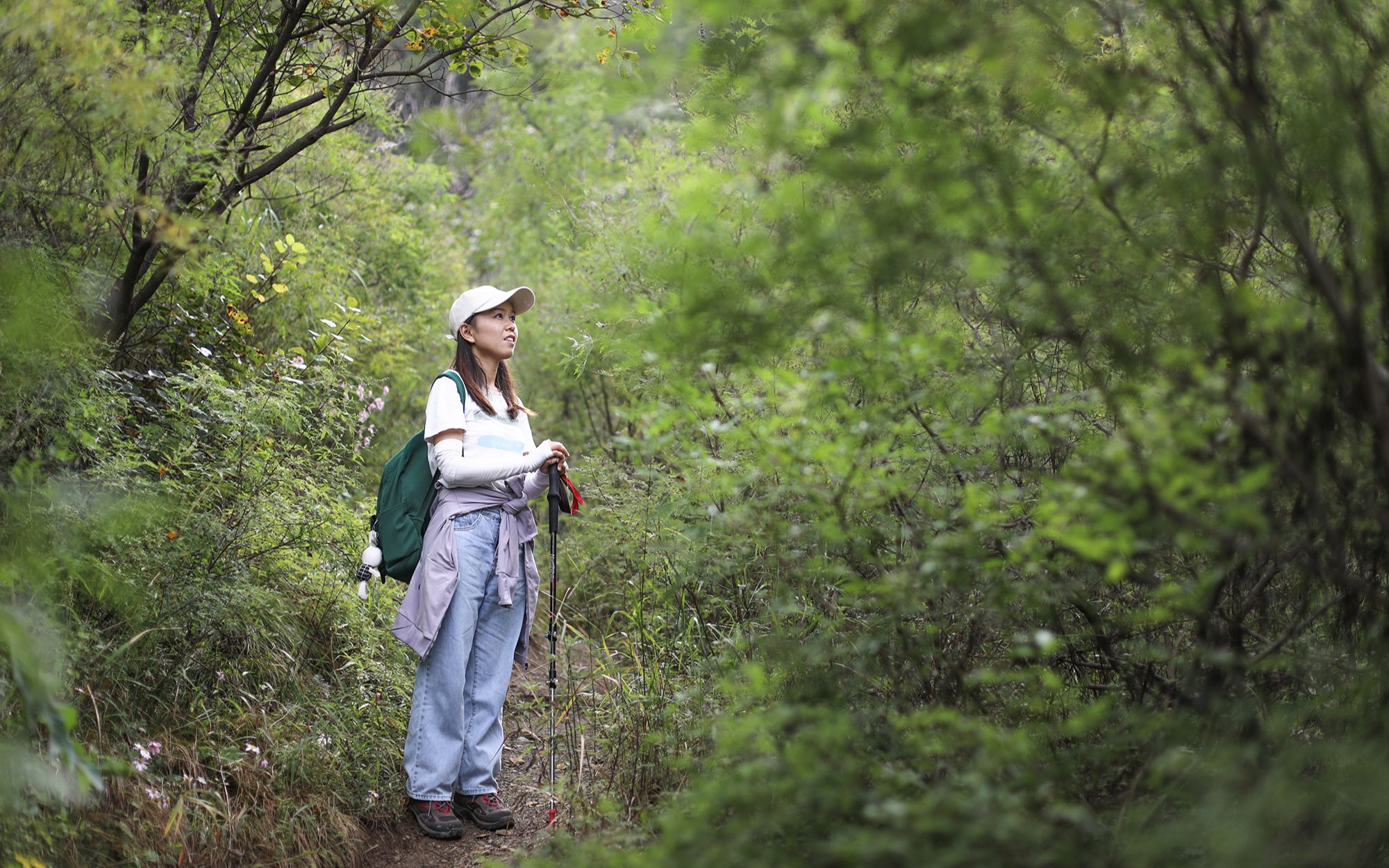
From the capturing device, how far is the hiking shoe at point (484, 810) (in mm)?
4301

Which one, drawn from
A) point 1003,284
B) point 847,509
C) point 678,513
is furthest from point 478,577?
point 1003,284

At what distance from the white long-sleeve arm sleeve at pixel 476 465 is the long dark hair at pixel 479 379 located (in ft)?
0.79

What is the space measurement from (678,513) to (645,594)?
3.85ft

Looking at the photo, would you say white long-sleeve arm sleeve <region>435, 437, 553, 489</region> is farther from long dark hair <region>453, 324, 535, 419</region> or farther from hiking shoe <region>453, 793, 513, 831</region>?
hiking shoe <region>453, 793, 513, 831</region>

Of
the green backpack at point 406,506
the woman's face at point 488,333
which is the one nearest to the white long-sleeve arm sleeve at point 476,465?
the green backpack at point 406,506

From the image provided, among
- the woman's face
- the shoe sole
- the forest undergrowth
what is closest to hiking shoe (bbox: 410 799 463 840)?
the shoe sole

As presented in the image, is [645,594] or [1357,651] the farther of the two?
[645,594]

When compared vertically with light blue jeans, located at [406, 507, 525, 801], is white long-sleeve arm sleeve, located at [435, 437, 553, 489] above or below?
above

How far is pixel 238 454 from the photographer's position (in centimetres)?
486

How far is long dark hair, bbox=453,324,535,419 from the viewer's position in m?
4.45

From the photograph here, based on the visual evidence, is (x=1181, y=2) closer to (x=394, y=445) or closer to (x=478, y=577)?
(x=478, y=577)

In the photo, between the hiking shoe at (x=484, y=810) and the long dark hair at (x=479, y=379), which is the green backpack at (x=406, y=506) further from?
the hiking shoe at (x=484, y=810)

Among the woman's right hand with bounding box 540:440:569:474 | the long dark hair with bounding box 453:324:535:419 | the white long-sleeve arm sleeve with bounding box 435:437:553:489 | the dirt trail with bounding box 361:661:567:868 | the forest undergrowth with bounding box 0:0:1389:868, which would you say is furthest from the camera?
the long dark hair with bounding box 453:324:535:419

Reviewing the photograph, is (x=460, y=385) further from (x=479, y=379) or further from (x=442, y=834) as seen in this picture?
(x=442, y=834)
